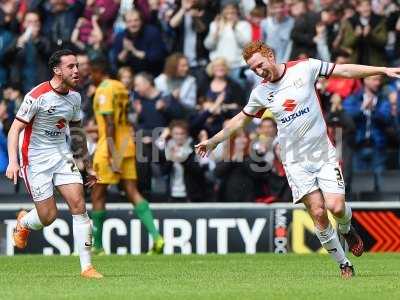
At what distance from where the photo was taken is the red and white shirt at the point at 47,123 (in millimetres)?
12336

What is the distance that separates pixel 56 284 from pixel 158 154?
7.76 metres

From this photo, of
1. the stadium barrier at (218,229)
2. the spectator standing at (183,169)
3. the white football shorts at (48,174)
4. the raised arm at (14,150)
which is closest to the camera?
the raised arm at (14,150)

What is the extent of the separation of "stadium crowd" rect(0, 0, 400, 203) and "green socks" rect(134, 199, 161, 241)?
1932mm

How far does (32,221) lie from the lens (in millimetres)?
13008

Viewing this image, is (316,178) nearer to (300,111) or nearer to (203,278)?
(300,111)

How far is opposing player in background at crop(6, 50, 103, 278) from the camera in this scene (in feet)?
39.9

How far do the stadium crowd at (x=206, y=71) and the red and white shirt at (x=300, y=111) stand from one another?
5.98m

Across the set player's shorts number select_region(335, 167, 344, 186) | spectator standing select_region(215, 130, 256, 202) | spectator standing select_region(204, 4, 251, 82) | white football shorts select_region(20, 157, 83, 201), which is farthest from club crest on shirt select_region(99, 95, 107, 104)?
player's shorts number select_region(335, 167, 344, 186)

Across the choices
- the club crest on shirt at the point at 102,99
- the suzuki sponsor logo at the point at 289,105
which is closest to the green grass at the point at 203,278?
the suzuki sponsor logo at the point at 289,105

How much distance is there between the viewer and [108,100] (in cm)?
1662

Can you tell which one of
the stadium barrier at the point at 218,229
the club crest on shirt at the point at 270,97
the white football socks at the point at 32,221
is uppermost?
the club crest on shirt at the point at 270,97

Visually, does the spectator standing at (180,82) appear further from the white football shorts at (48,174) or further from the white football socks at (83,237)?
the white football socks at (83,237)

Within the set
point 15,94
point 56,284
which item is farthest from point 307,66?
point 15,94

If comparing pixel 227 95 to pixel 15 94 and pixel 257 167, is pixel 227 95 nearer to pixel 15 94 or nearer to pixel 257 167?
pixel 257 167
